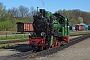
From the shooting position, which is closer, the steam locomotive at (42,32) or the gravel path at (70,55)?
the gravel path at (70,55)

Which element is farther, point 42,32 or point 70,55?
point 42,32

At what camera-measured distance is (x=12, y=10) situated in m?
126

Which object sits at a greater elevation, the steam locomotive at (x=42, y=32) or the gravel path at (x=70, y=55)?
the steam locomotive at (x=42, y=32)

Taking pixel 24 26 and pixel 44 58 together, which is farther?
pixel 24 26

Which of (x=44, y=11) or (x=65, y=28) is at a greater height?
(x=44, y=11)

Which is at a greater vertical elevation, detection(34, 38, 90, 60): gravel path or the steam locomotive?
the steam locomotive

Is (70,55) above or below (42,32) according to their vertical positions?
below

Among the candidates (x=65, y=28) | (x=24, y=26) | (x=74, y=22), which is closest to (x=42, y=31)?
(x=65, y=28)

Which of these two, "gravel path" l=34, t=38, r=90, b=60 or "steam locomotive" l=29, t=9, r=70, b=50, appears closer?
"gravel path" l=34, t=38, r=90, b=60

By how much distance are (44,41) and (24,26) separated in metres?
50.1

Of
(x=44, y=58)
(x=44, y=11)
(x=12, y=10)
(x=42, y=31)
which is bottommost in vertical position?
(x=44, y=58)

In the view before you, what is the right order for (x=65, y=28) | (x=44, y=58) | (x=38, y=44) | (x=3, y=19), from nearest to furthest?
(x=44, y=58) < (x=38, y=44) < (x=65, y=28) < (x=3, y=19)

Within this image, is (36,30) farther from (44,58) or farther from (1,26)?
(1,26)

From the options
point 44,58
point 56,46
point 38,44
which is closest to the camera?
point 44,58
